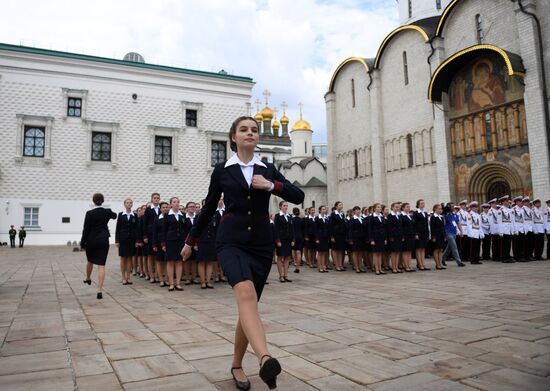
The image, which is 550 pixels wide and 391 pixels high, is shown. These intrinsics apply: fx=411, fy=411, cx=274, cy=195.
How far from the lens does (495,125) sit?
2111cm

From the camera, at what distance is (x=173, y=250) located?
911 cm

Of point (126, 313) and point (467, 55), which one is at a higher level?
point (467, 55)

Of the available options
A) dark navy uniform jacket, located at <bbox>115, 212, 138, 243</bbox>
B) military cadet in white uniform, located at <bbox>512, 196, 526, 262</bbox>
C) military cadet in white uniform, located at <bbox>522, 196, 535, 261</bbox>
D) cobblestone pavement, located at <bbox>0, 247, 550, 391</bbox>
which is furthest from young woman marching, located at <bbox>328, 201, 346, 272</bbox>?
military cadet in white uniform, located at <bbox>522, 196, 535, 261</bbox>

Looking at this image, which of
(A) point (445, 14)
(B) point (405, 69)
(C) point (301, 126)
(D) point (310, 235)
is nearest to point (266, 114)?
(C) point (301, 126)

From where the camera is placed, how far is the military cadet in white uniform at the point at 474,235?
45.3 feet

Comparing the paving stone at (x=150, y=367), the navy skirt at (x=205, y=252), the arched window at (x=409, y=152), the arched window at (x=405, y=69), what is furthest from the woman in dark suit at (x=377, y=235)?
the arched window at (x=405, y=69)

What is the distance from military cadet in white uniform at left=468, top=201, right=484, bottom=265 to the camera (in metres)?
13.8

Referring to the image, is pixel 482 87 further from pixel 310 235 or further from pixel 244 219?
pixel 244 219

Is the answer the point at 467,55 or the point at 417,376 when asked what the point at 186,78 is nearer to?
the point at 467,55

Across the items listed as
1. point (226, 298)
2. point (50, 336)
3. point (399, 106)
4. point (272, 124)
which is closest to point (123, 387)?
point (50, 336)

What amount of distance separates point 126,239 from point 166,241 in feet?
5.65

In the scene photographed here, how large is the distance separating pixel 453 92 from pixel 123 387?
2441cm

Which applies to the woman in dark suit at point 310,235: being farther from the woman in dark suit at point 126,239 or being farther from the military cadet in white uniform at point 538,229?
the military cadet in white uniform at point 538,229

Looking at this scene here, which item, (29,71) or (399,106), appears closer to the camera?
(399,106)
